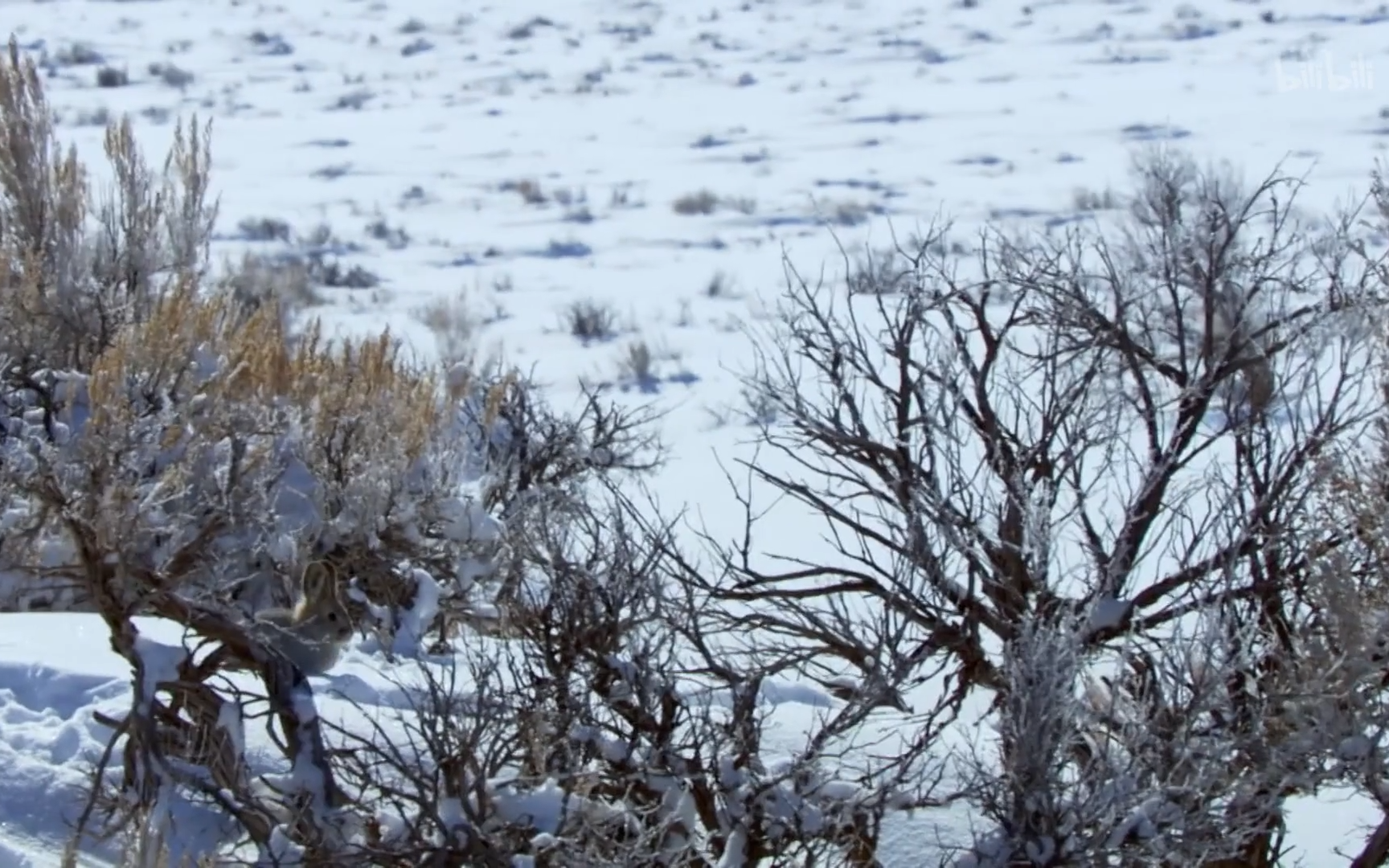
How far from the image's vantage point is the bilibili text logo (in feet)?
80.3

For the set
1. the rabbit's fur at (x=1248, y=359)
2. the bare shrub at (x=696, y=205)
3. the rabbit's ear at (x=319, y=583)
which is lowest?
the bare shrub at (x=696, y=205)

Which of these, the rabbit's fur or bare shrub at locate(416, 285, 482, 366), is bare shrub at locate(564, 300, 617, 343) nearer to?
bare shrub at locate(416, 285, 482, 366)

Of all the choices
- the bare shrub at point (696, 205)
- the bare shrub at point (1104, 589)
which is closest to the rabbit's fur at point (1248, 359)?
the bare shrub at point (1104, 589)

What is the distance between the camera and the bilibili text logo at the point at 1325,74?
24484 millimetres

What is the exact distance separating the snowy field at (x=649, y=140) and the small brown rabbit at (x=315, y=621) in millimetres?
133

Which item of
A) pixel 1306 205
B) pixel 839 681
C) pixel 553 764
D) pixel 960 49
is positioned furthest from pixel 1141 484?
pixel 960 49

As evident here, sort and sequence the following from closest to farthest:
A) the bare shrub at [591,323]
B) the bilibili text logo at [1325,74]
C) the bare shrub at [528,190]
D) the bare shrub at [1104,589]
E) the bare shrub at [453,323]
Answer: the bare shrub at [1104,589] → the bare shrub at [453,323] → the bare shrub at [591,323] → the bare shrub at [528,190] → the bilibili text logo at [1325,74]

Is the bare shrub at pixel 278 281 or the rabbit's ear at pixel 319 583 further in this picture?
the bare shrub at pixel 278 281

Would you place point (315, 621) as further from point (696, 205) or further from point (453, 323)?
point (696, 205)

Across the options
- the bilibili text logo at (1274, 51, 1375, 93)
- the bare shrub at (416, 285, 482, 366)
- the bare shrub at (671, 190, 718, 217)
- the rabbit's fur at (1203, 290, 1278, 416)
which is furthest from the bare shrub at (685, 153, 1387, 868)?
the bilibili text logo at (1274, 51, 1375, 93)

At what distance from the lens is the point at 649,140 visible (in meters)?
24.9

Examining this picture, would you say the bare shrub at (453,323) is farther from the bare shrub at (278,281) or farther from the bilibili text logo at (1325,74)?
the bilibili text logo at (1325,74)

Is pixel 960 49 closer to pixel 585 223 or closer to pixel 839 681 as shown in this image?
pixel 585 223

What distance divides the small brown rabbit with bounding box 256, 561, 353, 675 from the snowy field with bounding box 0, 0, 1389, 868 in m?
0.13
